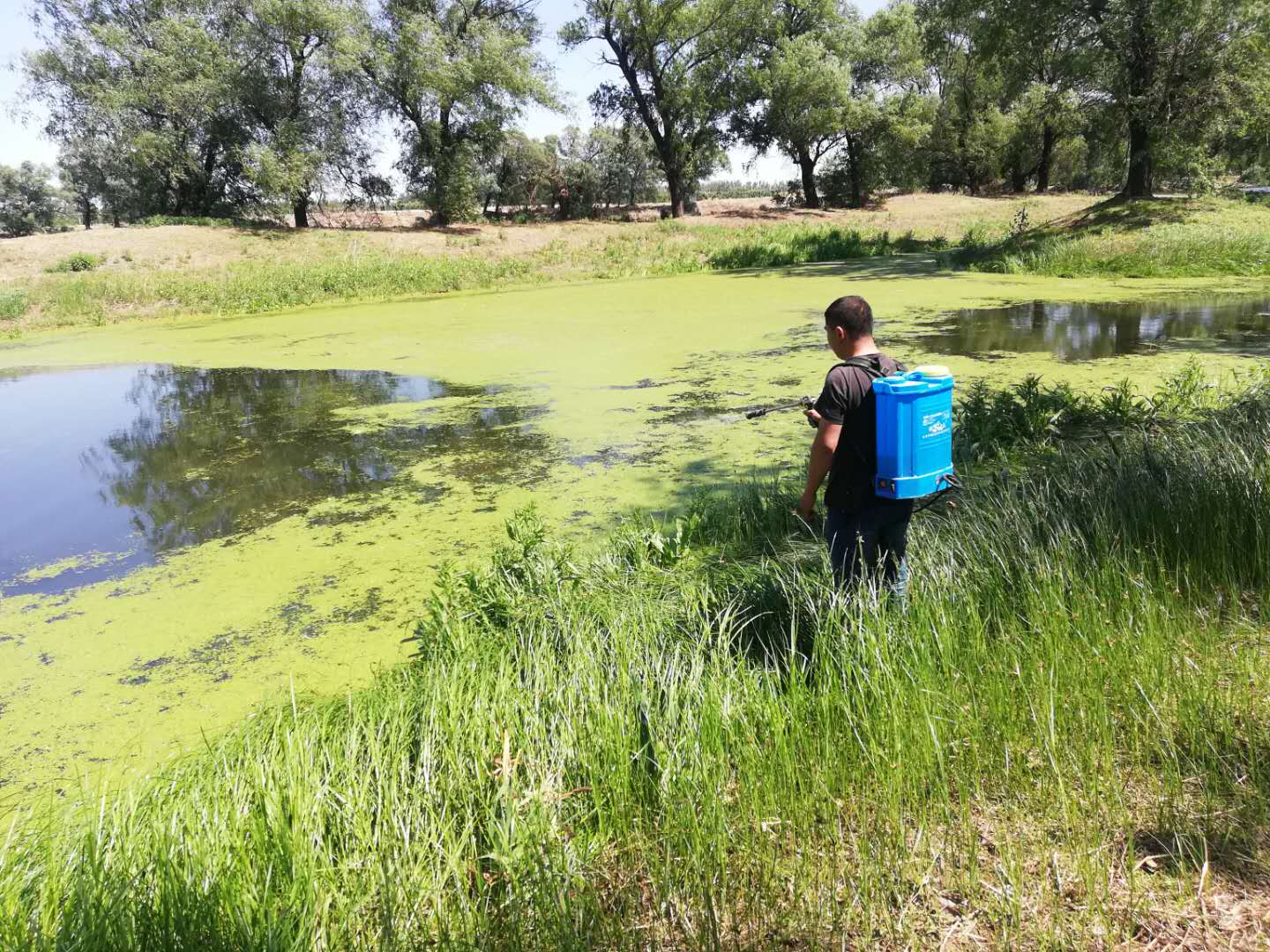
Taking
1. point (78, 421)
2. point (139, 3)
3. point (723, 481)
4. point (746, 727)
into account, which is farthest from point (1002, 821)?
point (139, 3)

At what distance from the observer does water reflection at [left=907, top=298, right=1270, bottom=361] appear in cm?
719

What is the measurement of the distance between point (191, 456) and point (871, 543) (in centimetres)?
520

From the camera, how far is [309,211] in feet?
93.9

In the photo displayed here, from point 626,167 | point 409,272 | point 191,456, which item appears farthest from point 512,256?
point 191,456

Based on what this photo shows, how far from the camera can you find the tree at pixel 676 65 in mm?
23609

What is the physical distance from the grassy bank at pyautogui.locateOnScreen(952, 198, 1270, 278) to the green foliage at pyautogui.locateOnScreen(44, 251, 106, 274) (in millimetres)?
17245

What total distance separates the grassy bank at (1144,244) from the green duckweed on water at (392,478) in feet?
4.37

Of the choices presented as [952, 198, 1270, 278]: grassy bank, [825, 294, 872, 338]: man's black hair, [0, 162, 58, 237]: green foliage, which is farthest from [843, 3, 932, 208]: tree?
[0, 162, 58, 237]: green foliage

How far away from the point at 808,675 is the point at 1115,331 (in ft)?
25.0

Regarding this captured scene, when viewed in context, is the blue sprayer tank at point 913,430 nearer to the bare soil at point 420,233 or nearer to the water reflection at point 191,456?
the water reflection at point 191,456

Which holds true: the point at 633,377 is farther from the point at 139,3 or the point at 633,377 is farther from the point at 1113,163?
the point at 1113,163

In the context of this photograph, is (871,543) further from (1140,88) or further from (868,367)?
(1140,88)

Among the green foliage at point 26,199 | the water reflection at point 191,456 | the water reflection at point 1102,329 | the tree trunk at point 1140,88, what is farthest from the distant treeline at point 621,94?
the water reflection at point 191,456

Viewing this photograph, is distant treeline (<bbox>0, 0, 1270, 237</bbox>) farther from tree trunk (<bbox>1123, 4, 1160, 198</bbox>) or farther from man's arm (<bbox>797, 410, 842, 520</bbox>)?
man's arm (<bbox>797, 410, 842, 520</bbox>)
